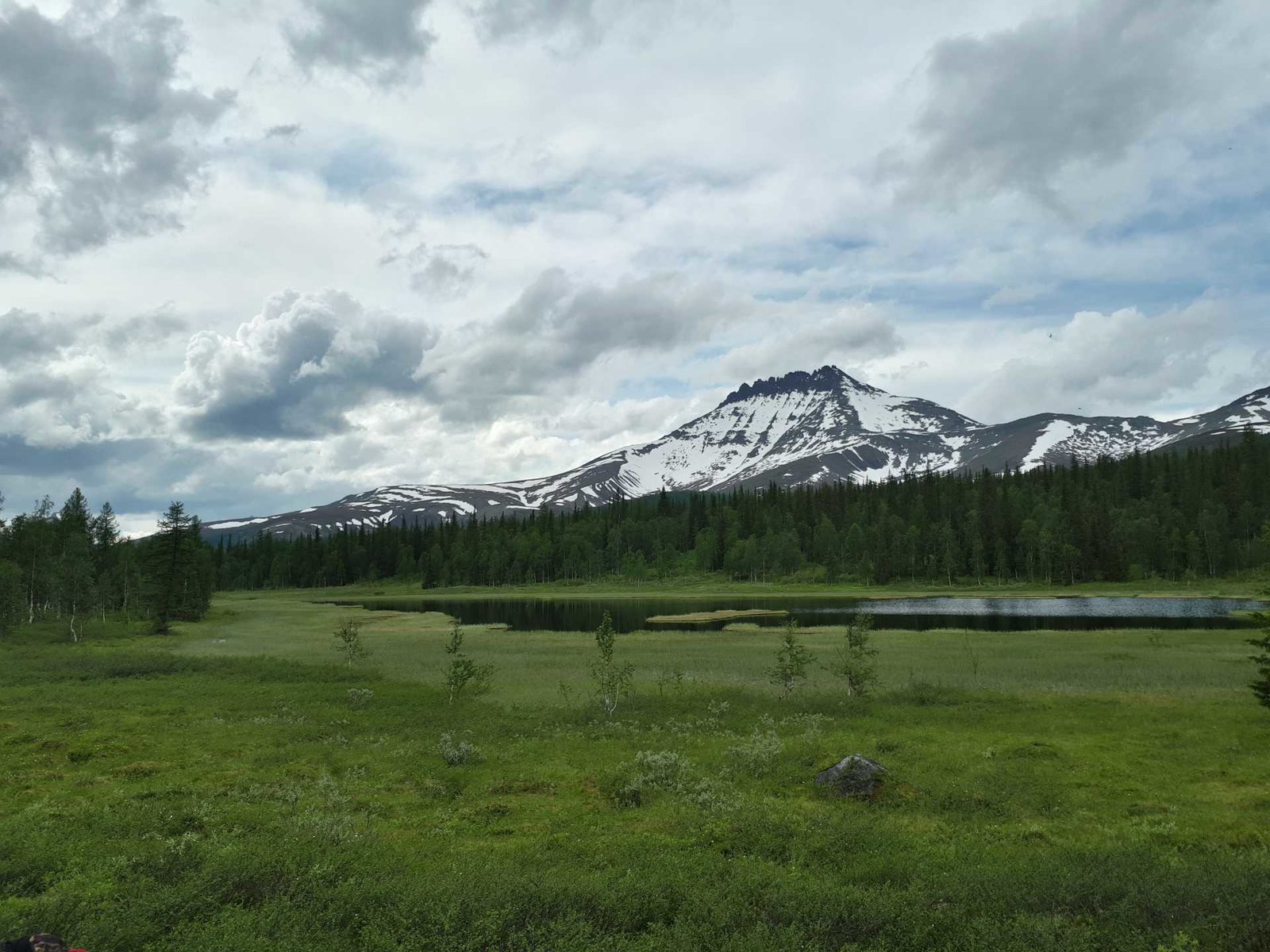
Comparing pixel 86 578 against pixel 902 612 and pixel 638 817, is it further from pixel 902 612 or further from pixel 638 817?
pixel 902 612

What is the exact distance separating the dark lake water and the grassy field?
137ft

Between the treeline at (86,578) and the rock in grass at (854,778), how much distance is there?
7642cm

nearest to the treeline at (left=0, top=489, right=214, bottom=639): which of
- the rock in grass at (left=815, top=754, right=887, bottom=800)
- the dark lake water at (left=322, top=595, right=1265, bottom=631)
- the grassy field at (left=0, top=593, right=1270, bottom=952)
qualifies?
the dark lake water at (left=322, top=595, right=1265, bottom=631)

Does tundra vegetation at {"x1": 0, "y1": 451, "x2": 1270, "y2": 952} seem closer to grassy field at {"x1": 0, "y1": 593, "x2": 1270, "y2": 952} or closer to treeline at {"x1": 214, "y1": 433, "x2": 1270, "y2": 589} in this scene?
grassy field at {"x1": 0, "y1": 593, "x2": 1270, "y2": 952}

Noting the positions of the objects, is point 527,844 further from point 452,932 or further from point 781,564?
point 781,564

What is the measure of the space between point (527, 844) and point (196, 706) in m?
26.3

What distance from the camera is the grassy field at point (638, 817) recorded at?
37.9ft

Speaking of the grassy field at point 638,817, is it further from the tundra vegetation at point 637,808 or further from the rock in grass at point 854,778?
the rock in grass at point 854,778

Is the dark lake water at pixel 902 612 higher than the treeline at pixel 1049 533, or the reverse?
the treeline at pixel 1049 533

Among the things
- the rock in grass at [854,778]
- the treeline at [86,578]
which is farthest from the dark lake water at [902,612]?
the rock in grass at [854,778]

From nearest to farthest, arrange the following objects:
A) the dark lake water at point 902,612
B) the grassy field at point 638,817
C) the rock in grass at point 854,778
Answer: the grassy field at point 638,817, the rock in grass at point 854,778, the dark lake water at point 902,612

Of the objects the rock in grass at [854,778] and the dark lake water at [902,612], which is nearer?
the rock in grass at [854,778]

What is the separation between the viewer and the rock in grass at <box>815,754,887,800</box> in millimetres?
19844

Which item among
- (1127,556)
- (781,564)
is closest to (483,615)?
(781,564)
